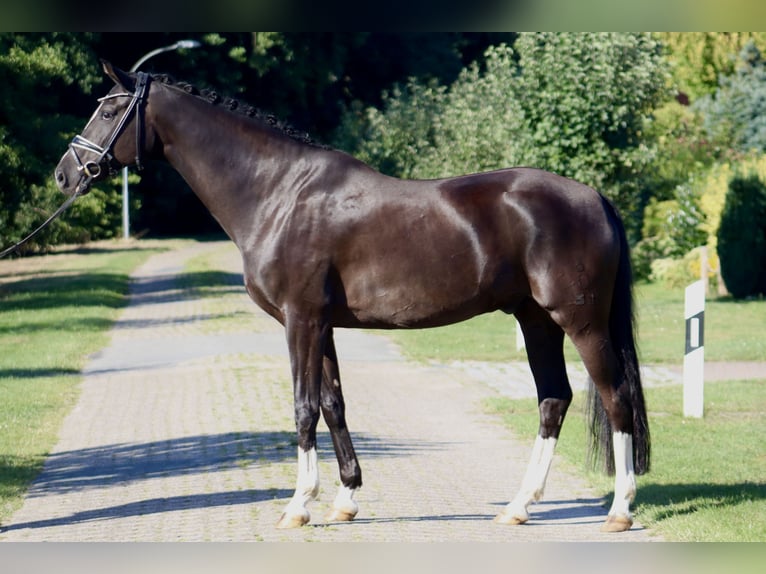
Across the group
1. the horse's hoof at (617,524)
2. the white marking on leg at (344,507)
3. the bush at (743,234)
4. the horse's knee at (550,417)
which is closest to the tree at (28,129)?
the bush at (743,234)

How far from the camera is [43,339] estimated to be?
18.5m

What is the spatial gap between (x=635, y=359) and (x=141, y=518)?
10.4 feet

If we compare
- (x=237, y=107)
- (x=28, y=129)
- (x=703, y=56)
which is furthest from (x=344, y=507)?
(x=703, y=56)

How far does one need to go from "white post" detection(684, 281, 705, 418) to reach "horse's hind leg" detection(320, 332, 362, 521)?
5.45 metres

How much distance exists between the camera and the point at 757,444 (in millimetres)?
10109

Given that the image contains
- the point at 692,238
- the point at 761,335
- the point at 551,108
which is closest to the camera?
the point at 761,335

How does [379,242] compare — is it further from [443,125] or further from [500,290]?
[443,125]

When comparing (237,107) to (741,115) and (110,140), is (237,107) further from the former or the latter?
(741,115)

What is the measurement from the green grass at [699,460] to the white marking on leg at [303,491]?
203 cm

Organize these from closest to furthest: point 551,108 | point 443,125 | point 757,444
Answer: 1. point 757,444
2. point 551,108
3. point 443,125

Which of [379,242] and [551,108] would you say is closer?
[379,242]

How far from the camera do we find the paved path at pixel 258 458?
6.91 metres

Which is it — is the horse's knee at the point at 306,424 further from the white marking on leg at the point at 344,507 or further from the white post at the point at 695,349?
the white post at the point at 695,349
